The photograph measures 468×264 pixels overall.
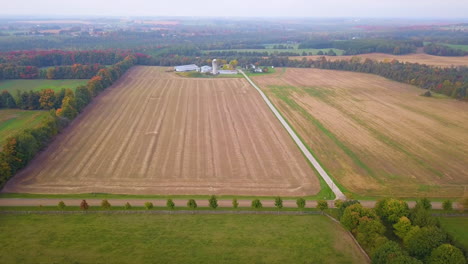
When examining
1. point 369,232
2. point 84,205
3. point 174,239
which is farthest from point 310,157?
point 84,205

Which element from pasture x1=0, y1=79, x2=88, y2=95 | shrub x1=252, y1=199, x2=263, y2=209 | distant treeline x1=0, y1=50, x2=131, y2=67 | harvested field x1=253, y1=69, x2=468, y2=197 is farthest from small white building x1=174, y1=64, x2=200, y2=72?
shrub x1=252, y1=199, x2=263, y2=209

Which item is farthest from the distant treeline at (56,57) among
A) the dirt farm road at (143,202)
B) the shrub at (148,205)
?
the shrub at (148,205)

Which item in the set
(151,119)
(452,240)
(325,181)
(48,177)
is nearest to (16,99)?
(151,119)

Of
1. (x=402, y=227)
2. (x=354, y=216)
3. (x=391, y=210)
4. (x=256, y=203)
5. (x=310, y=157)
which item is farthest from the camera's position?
(x=310, y=157)

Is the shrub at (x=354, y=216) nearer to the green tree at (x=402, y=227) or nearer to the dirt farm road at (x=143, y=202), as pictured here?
the green tree at (x=402, y=227)

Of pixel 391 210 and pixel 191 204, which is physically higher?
pixel 391 210

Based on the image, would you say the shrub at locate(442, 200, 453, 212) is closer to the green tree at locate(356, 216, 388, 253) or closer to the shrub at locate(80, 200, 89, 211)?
the green tree at locate(356, 216, 388, 253)

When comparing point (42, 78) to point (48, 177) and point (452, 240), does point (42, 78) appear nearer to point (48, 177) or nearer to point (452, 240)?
point (48, 177)

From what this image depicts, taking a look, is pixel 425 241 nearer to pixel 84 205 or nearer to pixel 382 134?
pixel 84 205
